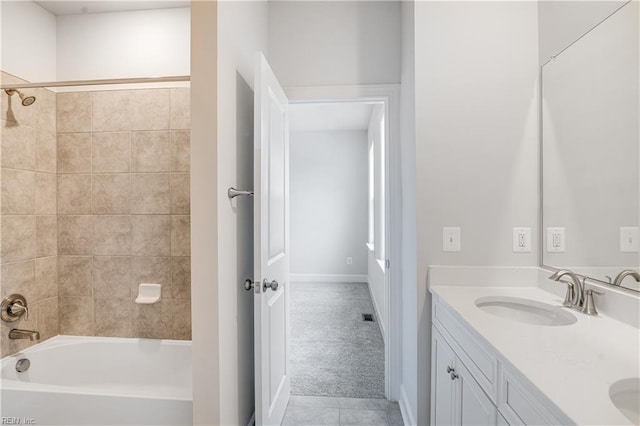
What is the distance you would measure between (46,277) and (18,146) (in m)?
0.86

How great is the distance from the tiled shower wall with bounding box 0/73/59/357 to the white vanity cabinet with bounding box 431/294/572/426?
2.46 meters

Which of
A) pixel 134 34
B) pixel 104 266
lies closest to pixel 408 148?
pixel 134 34

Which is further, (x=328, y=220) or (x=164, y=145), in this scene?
(x=328, y=220)

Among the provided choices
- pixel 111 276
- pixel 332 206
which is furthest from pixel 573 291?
pixel 332 206

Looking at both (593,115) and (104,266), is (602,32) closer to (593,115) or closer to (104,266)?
(593,115)

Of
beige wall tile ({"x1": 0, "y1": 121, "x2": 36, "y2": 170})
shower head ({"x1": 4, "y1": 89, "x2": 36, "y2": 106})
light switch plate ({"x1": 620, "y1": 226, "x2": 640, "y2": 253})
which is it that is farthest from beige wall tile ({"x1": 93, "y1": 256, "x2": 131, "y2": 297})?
light switch plate ({"x1": 620, "y1": 226, "x2": 640, "y2": 253})

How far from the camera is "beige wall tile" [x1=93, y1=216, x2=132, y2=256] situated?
2146 millimetres

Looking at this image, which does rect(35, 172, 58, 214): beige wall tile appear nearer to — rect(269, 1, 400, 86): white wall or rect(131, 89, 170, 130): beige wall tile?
rect(131, 89, 170, 130): beige wall tile

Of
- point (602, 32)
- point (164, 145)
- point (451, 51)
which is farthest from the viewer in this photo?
point (164, 145)

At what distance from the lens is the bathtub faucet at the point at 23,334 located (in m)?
1.88

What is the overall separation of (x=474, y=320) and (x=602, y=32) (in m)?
1.27

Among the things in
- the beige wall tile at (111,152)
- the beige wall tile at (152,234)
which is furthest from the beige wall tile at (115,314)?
the beige wall tile at (111,152)

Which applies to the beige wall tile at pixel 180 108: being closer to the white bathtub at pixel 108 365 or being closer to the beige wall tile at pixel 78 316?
the beige wall tile at pixel 78 316

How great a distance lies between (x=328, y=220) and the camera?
5.71m
